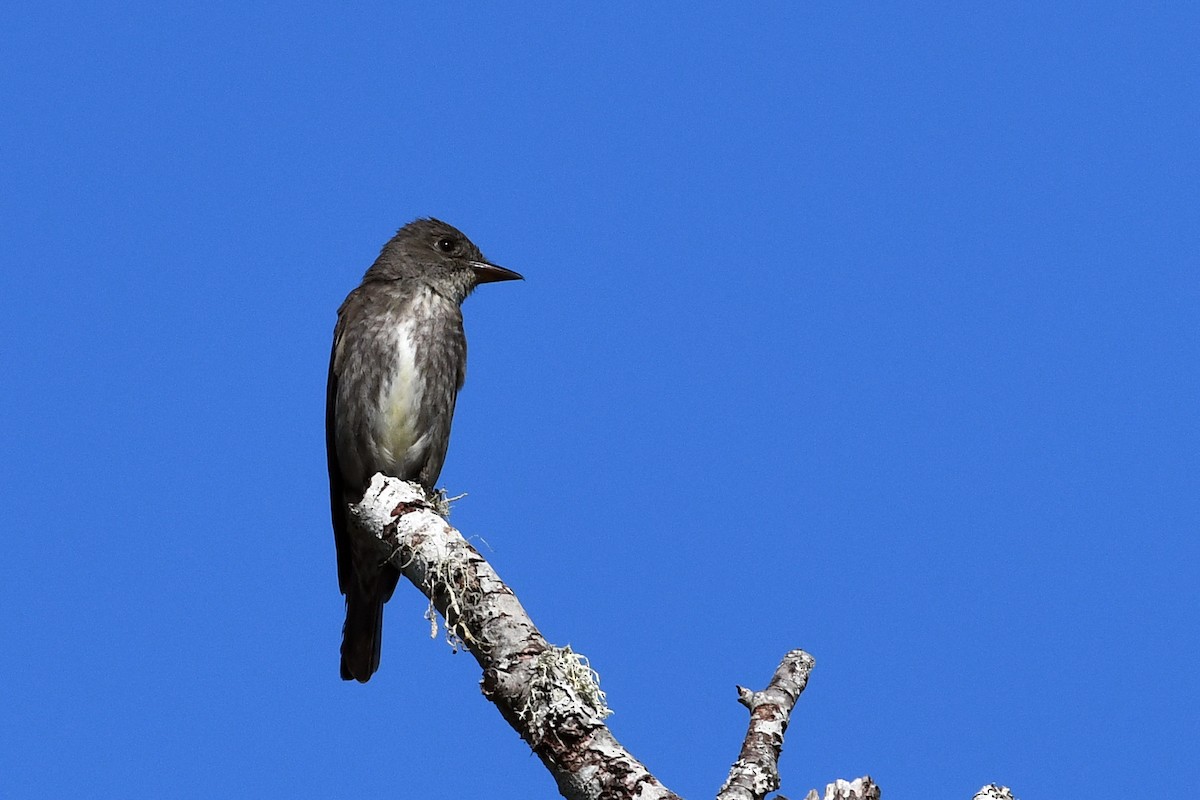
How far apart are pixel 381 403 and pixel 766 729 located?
3.92 metres

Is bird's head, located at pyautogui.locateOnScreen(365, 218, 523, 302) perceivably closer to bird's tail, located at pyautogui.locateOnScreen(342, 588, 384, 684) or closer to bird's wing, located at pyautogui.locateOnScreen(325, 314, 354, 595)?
bird's wing, located at pyautogui.locateOnScreen(325, 314, 354, 595)

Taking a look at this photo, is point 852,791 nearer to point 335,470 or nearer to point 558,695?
point 558,695

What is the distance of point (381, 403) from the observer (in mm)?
7543

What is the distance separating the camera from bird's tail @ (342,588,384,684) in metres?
7.47

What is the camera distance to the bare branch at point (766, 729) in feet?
13.0

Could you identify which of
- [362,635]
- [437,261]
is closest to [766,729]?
[362,635]

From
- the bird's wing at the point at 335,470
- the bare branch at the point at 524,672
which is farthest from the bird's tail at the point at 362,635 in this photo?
the bare branch at the point at 524,672

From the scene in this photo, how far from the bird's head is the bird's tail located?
1.92 m

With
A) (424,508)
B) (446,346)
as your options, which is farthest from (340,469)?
(424,508)

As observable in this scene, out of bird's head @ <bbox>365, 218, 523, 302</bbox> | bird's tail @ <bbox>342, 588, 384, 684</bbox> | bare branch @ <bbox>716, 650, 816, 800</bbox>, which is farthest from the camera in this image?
bird's head @ <bbox>365, 218, 523, 302</bbox>

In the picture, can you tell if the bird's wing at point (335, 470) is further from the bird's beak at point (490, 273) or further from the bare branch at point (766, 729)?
the bare branch at point (766, 729)

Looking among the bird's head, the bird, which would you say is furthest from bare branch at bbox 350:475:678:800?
the bird's head

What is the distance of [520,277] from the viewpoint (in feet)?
27.9

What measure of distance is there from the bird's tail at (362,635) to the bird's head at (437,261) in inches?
75.5
